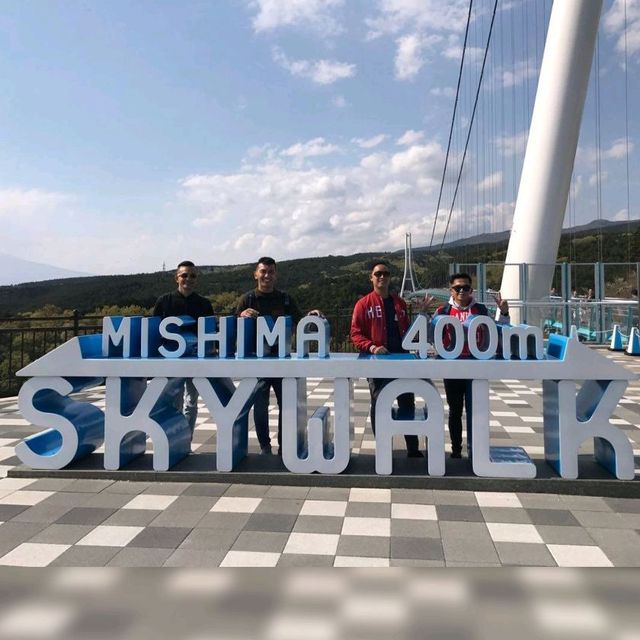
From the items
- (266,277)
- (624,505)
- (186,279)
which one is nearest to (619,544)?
(624,505)

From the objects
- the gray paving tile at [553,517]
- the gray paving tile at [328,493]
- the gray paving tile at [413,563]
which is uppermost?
the gray paving tile at [328,493]

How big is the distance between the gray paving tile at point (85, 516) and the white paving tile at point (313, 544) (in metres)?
1.10

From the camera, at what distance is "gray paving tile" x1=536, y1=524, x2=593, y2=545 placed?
9.08 feet

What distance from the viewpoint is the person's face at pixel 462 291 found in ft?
12.9

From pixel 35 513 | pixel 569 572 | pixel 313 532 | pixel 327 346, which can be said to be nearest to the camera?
pixel 569 572

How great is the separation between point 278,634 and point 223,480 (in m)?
2.03

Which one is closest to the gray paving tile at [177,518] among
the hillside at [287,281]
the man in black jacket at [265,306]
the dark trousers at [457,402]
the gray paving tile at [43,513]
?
the gray paving tile at [43,513]

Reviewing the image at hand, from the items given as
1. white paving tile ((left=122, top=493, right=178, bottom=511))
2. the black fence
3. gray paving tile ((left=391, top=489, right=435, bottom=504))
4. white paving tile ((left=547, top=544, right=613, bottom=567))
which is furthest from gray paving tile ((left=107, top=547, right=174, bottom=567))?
the black fence

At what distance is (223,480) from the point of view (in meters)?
3.70

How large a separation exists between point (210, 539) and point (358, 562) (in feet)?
2.53

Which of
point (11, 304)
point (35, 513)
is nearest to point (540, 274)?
point (35, 513)

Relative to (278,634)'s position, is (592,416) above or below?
above

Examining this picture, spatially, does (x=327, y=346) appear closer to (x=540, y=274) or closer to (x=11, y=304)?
(x=540, y=274)

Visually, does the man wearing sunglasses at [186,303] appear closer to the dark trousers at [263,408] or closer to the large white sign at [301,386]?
the large white sign at [301,386]
